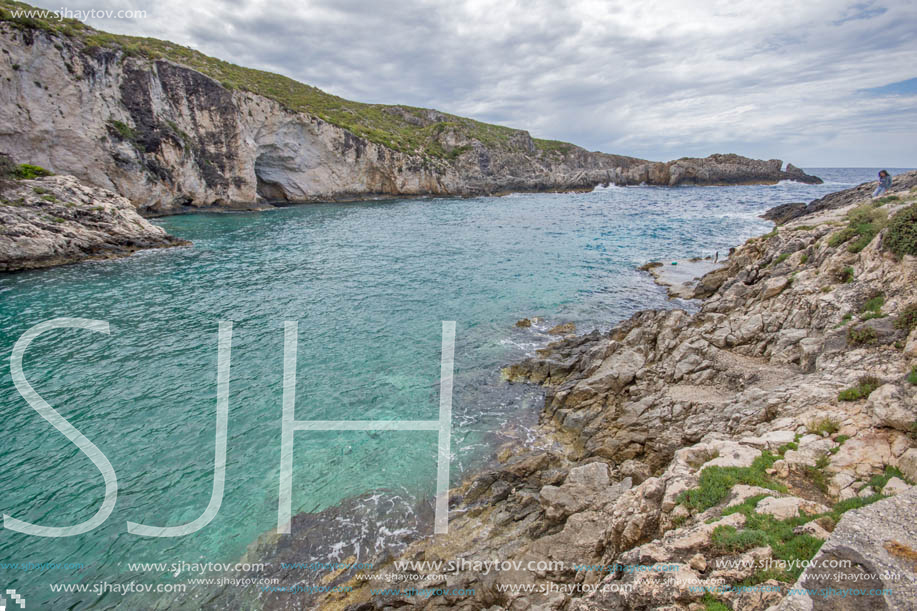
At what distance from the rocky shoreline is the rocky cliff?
172 feet

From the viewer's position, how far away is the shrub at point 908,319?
861 centimetres

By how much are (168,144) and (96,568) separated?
2141 inches

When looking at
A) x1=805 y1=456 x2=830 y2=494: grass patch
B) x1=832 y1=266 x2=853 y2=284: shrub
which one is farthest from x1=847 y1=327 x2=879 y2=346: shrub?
x1=805 y1=456 x2=830 y2=494: grass patch

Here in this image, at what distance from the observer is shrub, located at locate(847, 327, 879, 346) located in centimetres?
912

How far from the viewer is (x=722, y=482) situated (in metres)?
6.28

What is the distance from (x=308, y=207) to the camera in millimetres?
68562

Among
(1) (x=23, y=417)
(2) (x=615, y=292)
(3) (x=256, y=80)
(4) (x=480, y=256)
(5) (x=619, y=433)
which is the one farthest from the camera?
(3) (x=256, y=80)

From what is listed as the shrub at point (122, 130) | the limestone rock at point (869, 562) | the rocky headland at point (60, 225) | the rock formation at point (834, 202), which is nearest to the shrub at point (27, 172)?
the rocky headland at point (60, 225)

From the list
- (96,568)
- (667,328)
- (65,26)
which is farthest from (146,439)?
(65,26)

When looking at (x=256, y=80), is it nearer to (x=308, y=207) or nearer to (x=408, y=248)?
(x=308, y=207)

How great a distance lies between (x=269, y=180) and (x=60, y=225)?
45.1 metres

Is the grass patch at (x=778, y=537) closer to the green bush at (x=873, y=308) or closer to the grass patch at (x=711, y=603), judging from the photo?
the grass patch at (x=711, y=603)

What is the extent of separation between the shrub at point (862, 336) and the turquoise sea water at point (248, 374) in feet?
28.6

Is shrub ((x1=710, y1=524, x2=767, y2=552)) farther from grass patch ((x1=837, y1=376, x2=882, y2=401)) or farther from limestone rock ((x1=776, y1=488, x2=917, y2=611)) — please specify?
grass patch ((x1=837, y1=376, x2=882, y2=401))
